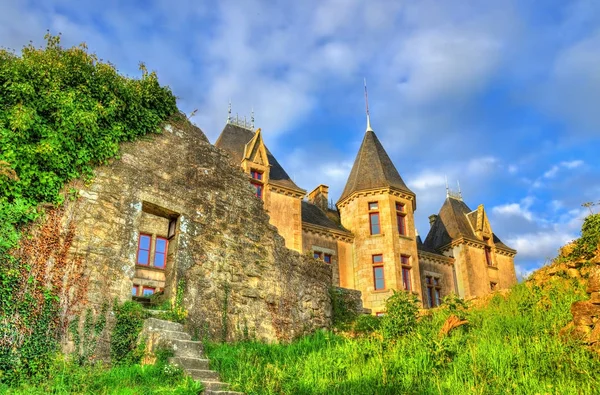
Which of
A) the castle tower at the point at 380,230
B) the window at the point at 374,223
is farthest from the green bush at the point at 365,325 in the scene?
the window at the point at 374,223

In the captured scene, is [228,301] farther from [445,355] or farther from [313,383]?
[445,355]

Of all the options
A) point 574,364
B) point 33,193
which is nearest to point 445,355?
point 574,364

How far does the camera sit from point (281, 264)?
1119cm

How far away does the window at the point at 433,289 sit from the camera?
2463cm

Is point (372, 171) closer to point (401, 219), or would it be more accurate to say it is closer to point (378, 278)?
point (401, 219)

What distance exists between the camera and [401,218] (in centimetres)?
2334

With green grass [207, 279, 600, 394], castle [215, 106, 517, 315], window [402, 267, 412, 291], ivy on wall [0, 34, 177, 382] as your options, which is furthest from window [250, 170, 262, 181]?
green grass [207, 279, 600, 394]

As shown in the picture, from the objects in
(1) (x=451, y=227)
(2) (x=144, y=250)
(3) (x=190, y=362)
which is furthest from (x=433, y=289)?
(3) (x=190, y=362)

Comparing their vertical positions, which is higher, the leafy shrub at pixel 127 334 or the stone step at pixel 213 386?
the leafy shrub at pixel 127 334

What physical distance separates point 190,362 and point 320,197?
1921 cm

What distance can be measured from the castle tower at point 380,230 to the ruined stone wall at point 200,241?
10.4 meters

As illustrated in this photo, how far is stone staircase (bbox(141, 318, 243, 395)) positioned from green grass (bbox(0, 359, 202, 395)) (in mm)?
234

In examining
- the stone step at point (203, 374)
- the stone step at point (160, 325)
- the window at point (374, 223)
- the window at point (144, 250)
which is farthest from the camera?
the window at point (374, 223)

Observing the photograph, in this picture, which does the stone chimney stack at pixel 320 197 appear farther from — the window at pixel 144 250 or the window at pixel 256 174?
the window at pixel 144 250
